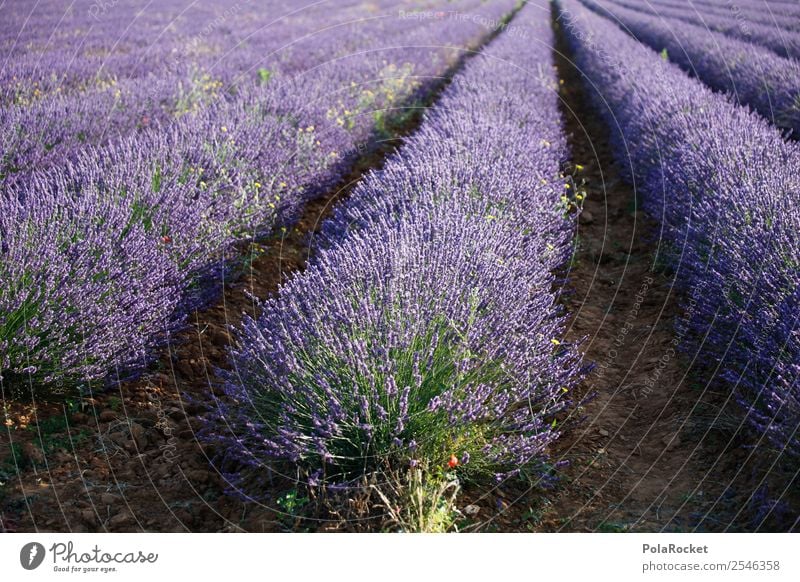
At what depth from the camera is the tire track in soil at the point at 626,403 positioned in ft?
8.88

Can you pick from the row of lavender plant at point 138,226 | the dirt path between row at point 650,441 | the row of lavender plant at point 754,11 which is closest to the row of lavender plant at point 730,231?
the dirt path between row at point 650,441

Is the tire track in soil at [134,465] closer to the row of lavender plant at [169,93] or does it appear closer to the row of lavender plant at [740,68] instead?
the row of lavender plant at [169,93]

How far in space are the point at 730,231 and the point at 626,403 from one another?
42.8 inches

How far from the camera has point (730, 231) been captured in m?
3.84

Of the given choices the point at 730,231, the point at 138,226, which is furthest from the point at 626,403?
the point at 138,226

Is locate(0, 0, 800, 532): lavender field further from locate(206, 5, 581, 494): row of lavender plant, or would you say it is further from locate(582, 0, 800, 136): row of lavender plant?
locate(582, 0, 800, 136): row of lavender plant

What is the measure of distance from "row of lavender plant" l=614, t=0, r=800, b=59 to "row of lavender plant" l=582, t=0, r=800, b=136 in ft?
0.44

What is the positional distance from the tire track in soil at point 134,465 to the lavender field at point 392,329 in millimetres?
11

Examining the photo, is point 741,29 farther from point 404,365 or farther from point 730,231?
point 404,365

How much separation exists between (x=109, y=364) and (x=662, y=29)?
39.9ft

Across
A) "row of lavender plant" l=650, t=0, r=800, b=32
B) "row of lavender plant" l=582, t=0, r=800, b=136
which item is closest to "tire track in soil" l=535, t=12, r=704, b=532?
"row of lavender plant" l=582, t=0, r=800, b=136

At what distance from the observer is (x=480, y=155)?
4973 mm

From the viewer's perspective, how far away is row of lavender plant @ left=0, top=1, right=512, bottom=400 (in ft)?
10.5
